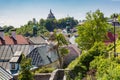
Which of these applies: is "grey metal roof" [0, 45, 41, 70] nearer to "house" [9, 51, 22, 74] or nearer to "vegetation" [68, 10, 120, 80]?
"house" [9, 51, 22, 74]

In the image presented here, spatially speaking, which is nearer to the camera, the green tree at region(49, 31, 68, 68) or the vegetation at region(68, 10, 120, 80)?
the vegetation at region(68, 10, 120, 80)

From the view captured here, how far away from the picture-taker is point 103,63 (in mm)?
20891

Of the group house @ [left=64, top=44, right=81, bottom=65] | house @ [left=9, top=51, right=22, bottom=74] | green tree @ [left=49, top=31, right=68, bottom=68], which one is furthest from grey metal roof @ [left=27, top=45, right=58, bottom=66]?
house @ [left=64, top=44, right=81, bottom=65]

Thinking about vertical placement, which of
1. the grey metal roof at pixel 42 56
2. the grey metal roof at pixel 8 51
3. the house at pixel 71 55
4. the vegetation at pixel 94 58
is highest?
the vegetation at pixel 94 58

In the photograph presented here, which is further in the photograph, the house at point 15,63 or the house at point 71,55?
the house at point 71,55

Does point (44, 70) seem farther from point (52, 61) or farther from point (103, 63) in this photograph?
point (103, 63)

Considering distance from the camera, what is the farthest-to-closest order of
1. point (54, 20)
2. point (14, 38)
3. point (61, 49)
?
point (54, 20), point (14, 38), point (61, 49)

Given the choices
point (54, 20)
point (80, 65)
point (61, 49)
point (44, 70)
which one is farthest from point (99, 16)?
point (54, 20)

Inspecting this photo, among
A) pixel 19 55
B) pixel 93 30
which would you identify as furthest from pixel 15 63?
pixel 93 30

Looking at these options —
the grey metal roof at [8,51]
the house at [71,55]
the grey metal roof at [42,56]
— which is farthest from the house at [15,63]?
the house at [71,55]

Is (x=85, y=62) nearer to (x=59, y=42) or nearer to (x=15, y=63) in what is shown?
(x=15, y=63)

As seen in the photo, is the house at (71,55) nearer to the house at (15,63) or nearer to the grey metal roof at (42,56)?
the grey metal roof at (42,56)

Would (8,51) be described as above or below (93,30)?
below

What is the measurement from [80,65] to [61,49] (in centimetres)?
1646
